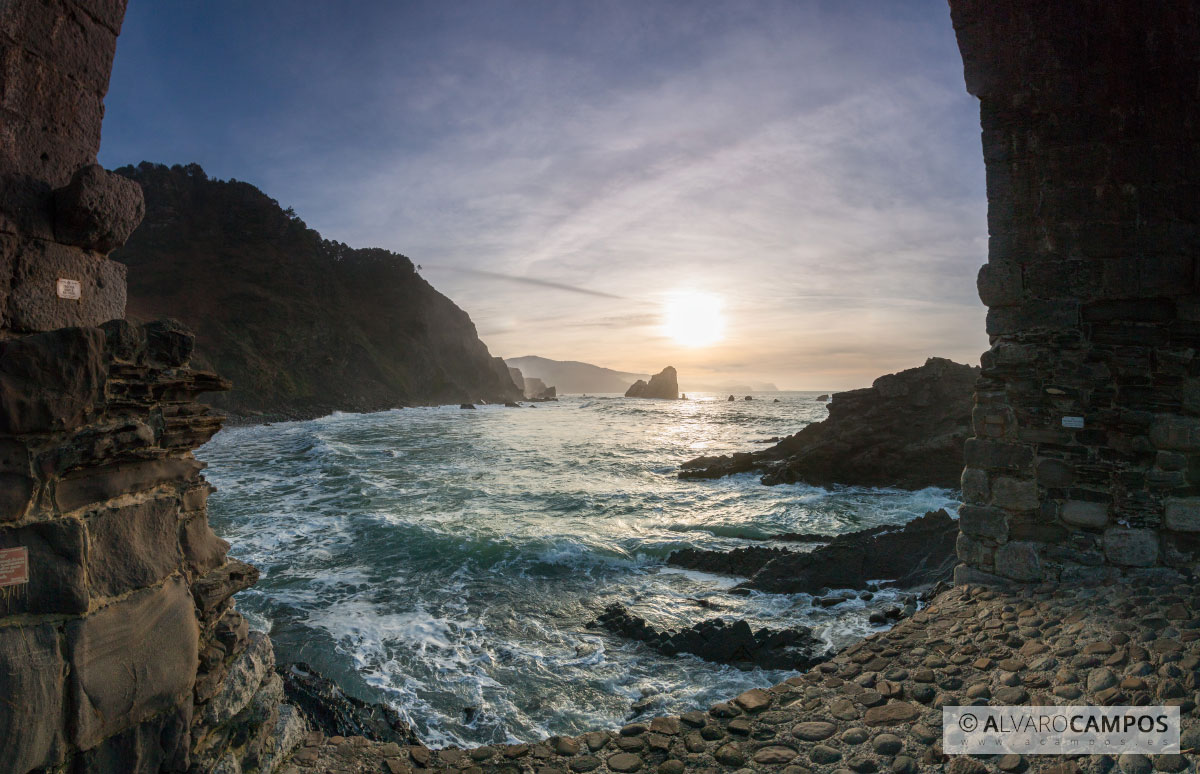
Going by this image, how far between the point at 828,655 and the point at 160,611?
6.61 metres

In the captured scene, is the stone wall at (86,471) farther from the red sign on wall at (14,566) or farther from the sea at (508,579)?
the sea at (508,579)

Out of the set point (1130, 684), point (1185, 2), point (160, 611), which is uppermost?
point (1185, 2)

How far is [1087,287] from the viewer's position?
560 cm

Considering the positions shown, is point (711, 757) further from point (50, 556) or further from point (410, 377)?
point (410, 377)

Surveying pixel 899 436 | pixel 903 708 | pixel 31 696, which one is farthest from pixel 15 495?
pixel 899 436

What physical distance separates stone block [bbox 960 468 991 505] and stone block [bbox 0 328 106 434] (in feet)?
23.1

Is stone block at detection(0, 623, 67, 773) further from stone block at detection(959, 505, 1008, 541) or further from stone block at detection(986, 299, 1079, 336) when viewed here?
stone block at detection(986, 299, 1079, 336)

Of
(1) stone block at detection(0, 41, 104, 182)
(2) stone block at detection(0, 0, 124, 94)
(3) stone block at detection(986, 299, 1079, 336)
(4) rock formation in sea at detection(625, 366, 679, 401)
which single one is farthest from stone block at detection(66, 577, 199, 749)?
(4) rock formation in sea at detection(625, 366, 679, 401)

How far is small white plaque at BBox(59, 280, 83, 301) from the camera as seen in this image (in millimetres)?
2468

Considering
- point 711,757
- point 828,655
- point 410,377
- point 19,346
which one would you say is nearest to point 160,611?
point 19,346

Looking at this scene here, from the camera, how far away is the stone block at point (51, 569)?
209 centimetres

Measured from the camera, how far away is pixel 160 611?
2.55 m

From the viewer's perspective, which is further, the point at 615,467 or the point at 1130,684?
the point at 615,467

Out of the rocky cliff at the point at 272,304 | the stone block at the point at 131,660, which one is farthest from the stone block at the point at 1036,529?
the rocky cliff at the point at 272,304
